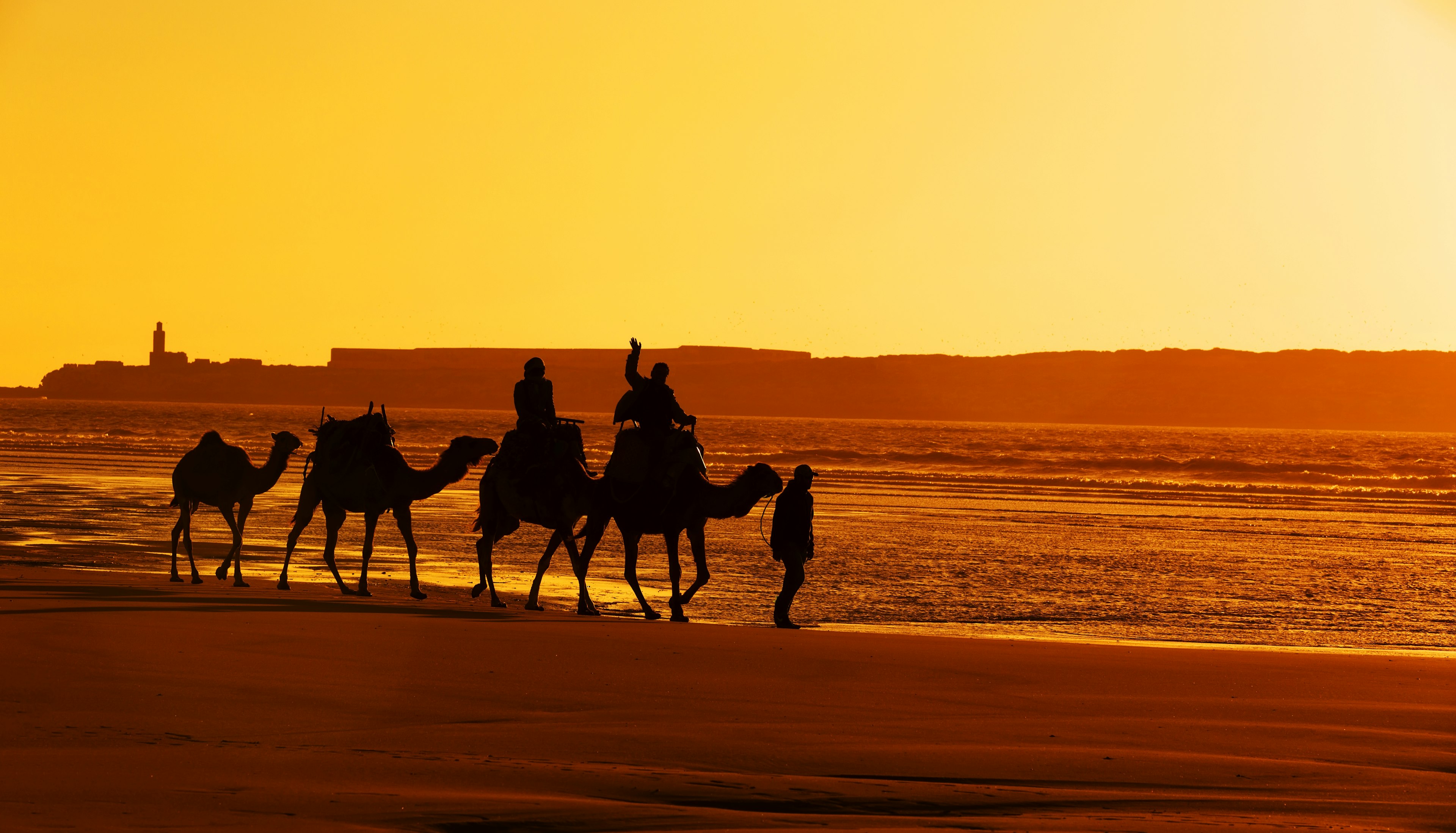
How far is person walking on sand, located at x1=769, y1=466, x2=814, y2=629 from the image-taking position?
14773mm

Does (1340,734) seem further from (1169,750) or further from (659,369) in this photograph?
(659,369)

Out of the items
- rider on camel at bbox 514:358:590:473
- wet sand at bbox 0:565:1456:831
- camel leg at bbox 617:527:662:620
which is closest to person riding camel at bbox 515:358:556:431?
rider on camel at bbox 514:358:590:473

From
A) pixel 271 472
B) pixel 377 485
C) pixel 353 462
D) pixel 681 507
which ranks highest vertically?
pixel 353 462

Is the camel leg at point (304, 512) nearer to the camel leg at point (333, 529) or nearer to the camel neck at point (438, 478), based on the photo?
the camel leg at point (333, 529)

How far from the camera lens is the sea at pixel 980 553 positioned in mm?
16641

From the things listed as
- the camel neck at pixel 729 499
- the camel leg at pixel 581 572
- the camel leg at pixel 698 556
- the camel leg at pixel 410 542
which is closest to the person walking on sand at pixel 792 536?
the camel neck at pixel 729 499

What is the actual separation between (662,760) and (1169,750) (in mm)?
3015

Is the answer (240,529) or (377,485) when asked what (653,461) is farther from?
(240,529)

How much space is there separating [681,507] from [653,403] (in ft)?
3.69

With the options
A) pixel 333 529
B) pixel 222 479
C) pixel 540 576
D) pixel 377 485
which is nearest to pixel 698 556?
pixel 540 576

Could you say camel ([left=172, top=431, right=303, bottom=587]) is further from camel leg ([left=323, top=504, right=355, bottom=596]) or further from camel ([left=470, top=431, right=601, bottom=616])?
camel ([left=470, top=431, right=601, bottom=616])

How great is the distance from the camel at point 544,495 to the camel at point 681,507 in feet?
1.27

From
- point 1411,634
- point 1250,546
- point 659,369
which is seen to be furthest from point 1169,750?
point 1250,546

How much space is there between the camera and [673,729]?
8.68 metres
